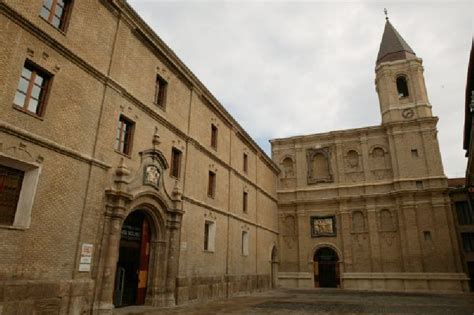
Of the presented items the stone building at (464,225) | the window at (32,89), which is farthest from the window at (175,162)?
the stone building at (464,225)

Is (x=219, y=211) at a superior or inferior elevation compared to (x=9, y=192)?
superior

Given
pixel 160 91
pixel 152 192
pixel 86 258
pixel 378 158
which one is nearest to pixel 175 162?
pixel 152 192

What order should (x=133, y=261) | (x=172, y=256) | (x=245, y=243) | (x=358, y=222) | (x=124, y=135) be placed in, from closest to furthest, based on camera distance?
1. (x=124, y=135)
2. (x=133, y=261)
3. (x=172, y=256)
4. (x=245, y=243)
5. (x=358, y=222)

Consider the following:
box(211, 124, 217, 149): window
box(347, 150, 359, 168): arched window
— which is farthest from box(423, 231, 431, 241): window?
box(211, 124, 217, 149): window

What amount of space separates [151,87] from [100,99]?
11.0 feet

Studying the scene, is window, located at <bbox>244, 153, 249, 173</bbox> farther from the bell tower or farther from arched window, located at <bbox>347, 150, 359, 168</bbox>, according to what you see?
the bell tower

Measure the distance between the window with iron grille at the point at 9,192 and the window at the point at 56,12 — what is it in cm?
483

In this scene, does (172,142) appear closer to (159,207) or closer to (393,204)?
(159,207)

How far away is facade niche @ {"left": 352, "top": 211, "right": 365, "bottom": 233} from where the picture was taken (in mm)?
30531

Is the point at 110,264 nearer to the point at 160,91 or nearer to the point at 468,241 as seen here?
the point at 160,91

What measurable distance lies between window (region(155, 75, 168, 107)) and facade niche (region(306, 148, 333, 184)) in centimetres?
2098

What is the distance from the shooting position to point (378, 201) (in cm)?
3044

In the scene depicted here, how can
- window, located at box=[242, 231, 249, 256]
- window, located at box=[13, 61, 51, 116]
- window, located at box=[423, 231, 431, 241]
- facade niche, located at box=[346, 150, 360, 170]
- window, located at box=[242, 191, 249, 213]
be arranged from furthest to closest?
facade niche, located at box=[346, 150, 360, 170] < window, located at box=[423, 231, 431, 241] < window, located at box=[242, 191, 249, 213] < window, located at box=[242, 231, 249, 256] < window, located at box=[13, 61, 51, 116]

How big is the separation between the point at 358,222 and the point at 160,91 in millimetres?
22674
